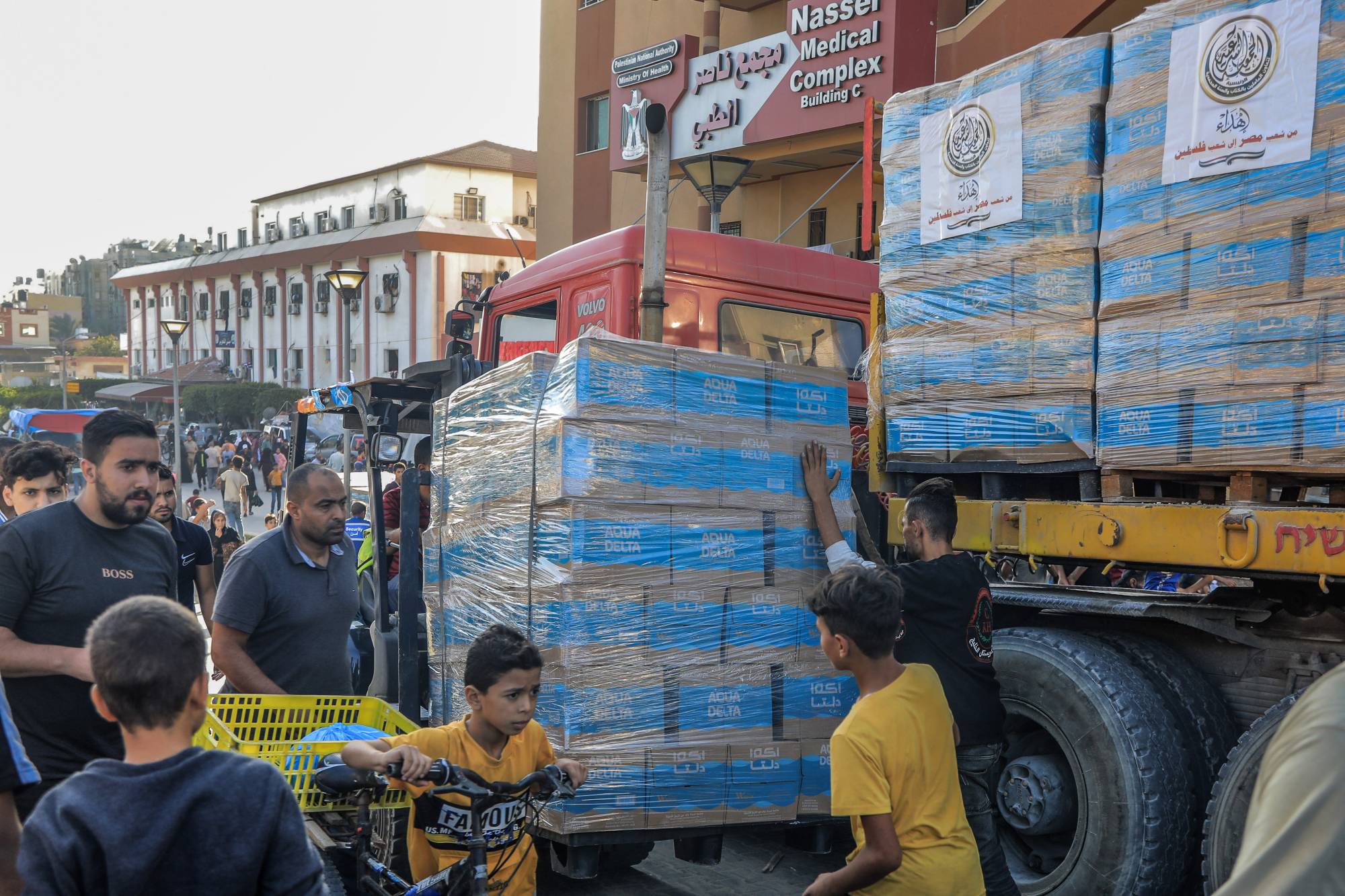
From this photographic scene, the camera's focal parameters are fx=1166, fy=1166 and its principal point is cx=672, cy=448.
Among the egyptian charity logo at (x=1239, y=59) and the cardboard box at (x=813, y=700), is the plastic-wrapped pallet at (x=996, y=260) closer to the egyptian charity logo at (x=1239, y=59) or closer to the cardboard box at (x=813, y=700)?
the egyptian charity logo at (x=1239, y=59)

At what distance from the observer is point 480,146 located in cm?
5375

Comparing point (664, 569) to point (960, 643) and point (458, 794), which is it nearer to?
point (960, 643)

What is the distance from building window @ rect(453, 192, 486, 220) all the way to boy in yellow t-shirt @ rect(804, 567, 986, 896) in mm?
50145

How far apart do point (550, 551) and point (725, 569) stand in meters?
0.63

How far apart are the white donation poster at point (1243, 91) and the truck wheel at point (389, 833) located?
3412 mm

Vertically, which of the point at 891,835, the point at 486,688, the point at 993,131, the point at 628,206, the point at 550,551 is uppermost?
the point at 628,206

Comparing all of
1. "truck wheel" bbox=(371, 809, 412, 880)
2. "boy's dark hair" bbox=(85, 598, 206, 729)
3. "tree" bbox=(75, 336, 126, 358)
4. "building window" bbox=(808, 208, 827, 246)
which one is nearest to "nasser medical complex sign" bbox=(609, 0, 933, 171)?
"building window" bbox=(808, 208, 827, 246)

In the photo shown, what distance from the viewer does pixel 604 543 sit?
3.94m

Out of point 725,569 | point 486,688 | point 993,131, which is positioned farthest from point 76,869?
point 993,131

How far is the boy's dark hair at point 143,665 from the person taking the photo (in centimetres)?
201

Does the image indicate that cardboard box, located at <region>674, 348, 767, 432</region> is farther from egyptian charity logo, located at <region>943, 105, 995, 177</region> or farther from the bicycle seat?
the bicycle seat

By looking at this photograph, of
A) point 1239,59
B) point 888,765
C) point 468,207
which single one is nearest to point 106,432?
point 888,765

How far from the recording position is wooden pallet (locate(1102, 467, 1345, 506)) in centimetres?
379

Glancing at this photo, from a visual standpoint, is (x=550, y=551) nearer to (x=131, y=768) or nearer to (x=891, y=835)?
(x=891, y=835)
